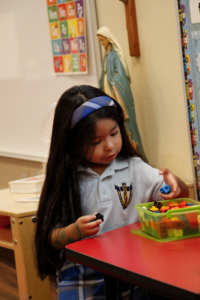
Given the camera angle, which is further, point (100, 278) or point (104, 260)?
point (100, 278)

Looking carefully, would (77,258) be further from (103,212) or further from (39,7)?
(39,7)

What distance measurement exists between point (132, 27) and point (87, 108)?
1076 mm

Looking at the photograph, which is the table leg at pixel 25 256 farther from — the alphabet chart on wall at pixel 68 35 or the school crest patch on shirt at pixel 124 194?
the alphabet chart on wall at pixel 68 35

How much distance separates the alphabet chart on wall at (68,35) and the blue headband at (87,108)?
144 centimetres

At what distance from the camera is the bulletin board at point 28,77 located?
300cm

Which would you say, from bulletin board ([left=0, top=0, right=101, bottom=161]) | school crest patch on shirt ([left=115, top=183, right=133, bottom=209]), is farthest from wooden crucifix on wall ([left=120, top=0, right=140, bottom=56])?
school crest patch on shirt ([left=115, top=183, right=133, bottom=209])

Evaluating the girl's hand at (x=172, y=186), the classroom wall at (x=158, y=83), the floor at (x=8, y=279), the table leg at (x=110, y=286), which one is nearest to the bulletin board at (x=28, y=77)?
the classroom wall at (x=158, y=83)

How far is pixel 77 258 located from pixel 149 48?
1493mm

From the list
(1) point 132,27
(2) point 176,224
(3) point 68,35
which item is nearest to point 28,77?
(3) point 68,35

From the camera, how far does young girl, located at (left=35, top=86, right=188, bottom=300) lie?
50.3 inches

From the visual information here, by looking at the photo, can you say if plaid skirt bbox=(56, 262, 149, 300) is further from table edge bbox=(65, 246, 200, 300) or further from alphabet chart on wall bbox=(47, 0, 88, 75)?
alphabet chart on wall bbox=(47, 0, 88, 75)

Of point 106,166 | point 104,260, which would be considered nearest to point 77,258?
point 104,260

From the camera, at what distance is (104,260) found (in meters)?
0.92

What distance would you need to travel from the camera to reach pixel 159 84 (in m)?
2.18
